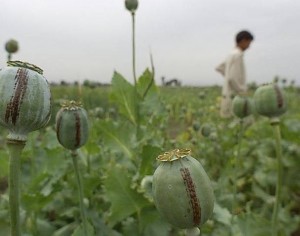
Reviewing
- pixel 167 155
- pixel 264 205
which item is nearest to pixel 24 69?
pixel 167 155

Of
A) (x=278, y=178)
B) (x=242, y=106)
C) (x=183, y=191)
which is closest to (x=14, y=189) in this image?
(x=183, y=191)

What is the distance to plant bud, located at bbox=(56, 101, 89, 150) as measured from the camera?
988 millimetres

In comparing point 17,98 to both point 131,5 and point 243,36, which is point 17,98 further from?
point 243,36

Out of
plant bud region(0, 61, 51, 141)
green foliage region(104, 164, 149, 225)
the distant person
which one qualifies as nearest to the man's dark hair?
the distant person

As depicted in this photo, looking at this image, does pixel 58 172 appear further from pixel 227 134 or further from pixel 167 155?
pixel 227 134

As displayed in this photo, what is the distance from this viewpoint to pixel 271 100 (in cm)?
124

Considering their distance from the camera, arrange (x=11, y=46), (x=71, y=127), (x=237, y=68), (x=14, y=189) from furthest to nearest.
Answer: (x=237, y=68), (x=11, y=46), (x=71, y=127), (x=14, y=189)

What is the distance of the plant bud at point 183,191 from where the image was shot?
58 centimetres

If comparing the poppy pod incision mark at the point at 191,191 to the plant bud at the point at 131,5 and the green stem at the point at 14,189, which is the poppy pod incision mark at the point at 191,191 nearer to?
the green stem at the point at 14,189

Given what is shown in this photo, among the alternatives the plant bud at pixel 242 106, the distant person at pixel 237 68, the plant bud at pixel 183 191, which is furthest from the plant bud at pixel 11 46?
the distant person at pixel 237 68

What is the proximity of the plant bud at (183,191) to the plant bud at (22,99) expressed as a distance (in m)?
0.18

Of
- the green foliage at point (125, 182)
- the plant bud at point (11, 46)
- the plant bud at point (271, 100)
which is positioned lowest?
the green foliage at point (125, 182)

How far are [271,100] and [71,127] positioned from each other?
1.87 ft

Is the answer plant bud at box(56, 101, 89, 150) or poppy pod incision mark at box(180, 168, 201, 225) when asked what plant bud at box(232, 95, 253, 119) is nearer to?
plant bud at box(56, 101, 89, 150)
